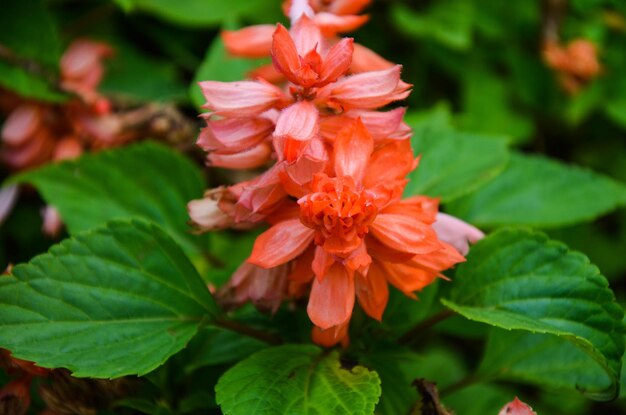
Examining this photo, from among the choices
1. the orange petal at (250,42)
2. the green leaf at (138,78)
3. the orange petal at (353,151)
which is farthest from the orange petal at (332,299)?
the green leaf at (138,78)

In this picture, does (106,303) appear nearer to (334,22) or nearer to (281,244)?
(281,244)

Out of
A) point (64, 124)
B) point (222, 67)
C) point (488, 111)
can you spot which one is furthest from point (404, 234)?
point (488, 111)

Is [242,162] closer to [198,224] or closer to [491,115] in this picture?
[198,224]

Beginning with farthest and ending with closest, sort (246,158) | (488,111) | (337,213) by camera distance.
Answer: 1. (488,111)
2. (246,158)
3. (337,213)

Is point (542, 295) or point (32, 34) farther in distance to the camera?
point (32, 34)

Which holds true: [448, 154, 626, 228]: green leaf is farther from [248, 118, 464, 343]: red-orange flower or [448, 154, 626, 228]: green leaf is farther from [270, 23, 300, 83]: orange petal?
[270, 23, 300, 83]: orange petal

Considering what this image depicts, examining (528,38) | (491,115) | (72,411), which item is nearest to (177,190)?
(72,411)
